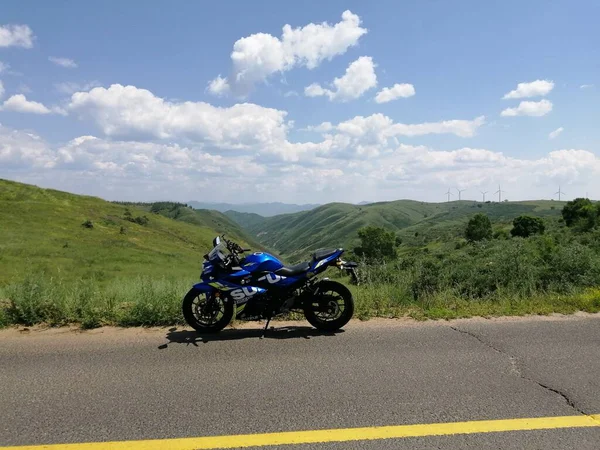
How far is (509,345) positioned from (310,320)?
273cm

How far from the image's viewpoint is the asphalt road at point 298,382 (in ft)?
11.1

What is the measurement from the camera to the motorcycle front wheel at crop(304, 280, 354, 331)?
602 centimetres

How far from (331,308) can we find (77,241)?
2468 inches

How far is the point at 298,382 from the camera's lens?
4.16m

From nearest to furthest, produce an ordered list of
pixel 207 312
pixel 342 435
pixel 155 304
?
pixel 342 435, pixel 207 312, pixel 155 304

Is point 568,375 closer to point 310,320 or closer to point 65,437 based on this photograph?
point 310,320

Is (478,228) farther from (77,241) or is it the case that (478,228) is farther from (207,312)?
(207,312)

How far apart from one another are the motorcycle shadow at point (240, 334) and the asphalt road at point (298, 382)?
0.03 meters

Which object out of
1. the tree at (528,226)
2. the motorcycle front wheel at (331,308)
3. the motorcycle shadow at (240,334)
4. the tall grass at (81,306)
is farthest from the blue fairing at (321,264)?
the tree at (528,226)

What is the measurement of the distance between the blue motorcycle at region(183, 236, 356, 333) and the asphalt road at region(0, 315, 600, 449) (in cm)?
31

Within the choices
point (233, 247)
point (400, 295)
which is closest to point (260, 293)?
point (233, 247)

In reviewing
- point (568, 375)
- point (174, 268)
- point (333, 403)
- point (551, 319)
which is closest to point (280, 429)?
point (333, 403)

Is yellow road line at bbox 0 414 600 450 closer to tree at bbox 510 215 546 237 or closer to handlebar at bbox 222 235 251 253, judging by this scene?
handlebar at bbox 222 235 251 253

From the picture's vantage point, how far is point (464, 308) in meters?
6.87
